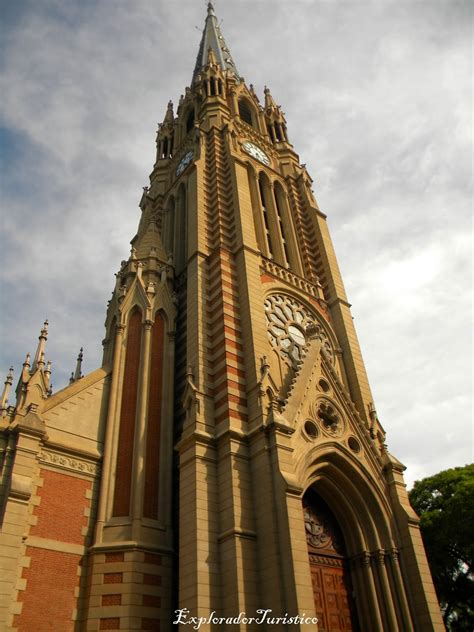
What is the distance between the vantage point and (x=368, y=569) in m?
16.9

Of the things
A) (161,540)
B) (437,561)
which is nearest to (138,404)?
(161,540)

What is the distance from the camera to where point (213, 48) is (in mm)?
45594

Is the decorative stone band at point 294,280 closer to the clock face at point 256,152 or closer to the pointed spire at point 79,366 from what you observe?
the clock face at point 256,152

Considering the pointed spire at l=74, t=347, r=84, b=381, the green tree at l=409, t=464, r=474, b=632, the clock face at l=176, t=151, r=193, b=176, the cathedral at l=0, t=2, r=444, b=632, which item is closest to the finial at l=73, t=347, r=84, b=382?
the pointed spire at l=74, t=347, r=84, b=381

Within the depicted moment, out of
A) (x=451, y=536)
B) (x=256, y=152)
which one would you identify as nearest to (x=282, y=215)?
(x=256, y=152)

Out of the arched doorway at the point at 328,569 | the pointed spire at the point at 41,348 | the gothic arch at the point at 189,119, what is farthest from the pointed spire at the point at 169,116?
the arched doorway at the point at 328,569

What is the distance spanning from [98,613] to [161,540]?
2.68m

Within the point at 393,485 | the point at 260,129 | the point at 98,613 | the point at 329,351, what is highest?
the point at 260,129

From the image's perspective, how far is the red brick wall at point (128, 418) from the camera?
55.4 ft

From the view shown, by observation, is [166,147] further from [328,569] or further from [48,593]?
[48,593]

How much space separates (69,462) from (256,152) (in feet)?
74.0

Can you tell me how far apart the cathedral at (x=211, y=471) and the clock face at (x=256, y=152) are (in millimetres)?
6719

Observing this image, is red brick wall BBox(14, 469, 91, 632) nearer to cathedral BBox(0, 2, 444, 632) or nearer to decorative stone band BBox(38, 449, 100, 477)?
cathedral BBox(0, 2, 444, 632)

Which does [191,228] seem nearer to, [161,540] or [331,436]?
[331,436]
